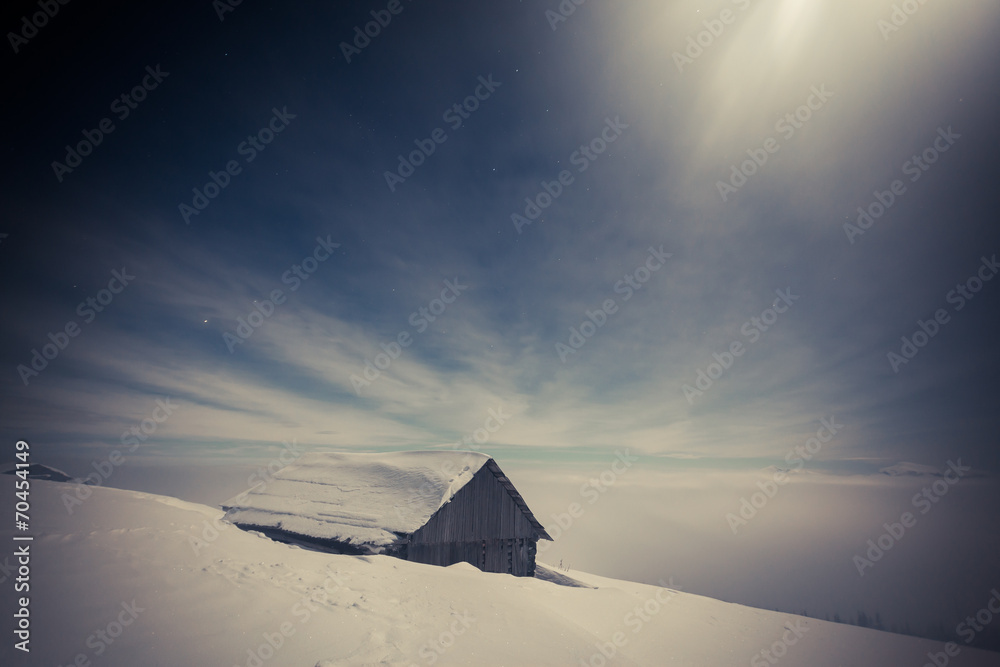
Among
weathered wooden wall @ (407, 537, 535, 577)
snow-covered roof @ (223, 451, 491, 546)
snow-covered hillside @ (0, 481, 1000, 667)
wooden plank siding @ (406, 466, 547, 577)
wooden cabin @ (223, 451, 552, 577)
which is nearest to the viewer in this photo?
snow-covered hillside @ (0, 481, 1000, 667)

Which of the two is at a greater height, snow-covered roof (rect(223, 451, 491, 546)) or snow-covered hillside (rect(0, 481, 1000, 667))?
snow-covered roof (rect(223, 451, 491, 546))

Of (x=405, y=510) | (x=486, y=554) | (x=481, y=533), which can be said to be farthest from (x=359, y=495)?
(x=486, y=554)

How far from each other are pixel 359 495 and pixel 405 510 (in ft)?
9.68

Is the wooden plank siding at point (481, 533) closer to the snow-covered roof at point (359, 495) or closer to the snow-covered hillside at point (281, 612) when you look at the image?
the snow-covered roof at point (359, 495)

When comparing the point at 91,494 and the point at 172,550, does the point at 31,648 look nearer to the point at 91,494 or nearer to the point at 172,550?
the point at 172,550

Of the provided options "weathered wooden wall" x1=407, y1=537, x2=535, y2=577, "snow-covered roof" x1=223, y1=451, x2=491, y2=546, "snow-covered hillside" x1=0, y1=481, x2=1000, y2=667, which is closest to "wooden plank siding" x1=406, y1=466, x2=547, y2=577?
"weathered wooden wall" x1=407, y1=537, x2=535, y2=577

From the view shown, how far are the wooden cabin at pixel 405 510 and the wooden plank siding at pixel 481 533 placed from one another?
0.04 meters

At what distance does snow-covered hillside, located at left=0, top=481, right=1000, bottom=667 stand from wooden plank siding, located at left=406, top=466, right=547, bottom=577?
485cm

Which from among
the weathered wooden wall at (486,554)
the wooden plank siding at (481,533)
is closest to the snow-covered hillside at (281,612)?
the wooden plank siding at (481,533)

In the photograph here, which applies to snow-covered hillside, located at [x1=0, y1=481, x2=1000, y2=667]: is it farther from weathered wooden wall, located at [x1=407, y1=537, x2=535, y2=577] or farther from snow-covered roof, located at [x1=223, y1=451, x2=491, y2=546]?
weathered wooden wall, located at [x1=407, y1=537, x2=535, y2=577]

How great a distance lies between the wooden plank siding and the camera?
14.1 m

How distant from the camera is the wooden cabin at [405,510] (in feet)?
44.6

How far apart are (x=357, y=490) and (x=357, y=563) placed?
845 centimetres

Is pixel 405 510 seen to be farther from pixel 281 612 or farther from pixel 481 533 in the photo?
pixel 281 612
